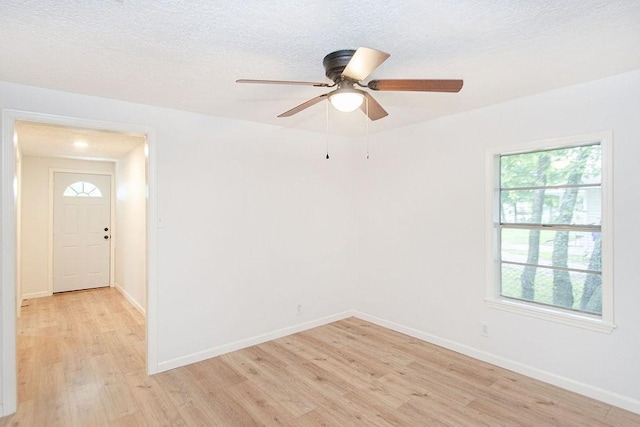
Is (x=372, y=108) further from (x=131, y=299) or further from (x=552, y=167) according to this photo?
(x=131, y=299)

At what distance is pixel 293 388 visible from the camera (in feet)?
9.43

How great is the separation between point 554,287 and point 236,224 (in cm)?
311

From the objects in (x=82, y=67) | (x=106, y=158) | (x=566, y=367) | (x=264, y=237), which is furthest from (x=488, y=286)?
(x=106, y=158)

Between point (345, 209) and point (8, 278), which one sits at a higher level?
point (345, 209)

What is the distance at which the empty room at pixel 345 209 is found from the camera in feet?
6.31

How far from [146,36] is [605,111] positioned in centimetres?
324

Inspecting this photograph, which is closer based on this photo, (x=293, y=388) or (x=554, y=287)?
(x=293, y=388)

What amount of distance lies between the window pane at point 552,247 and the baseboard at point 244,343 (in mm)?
2255

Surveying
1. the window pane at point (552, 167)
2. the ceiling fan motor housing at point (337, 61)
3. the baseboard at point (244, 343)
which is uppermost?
the ceiling fan motor housing at point (337, 61)

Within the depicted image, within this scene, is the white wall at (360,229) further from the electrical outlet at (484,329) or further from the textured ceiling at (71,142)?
the textured ceiling at (71,142)

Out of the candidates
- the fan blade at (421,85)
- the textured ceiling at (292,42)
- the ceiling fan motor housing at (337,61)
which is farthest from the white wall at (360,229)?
the ceiling fan motor housing at (337,61)

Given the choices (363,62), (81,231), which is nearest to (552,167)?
(363,62)

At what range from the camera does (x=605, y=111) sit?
2600 mm

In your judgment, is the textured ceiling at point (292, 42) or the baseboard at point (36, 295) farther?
the baseboard at point (36, 295)
